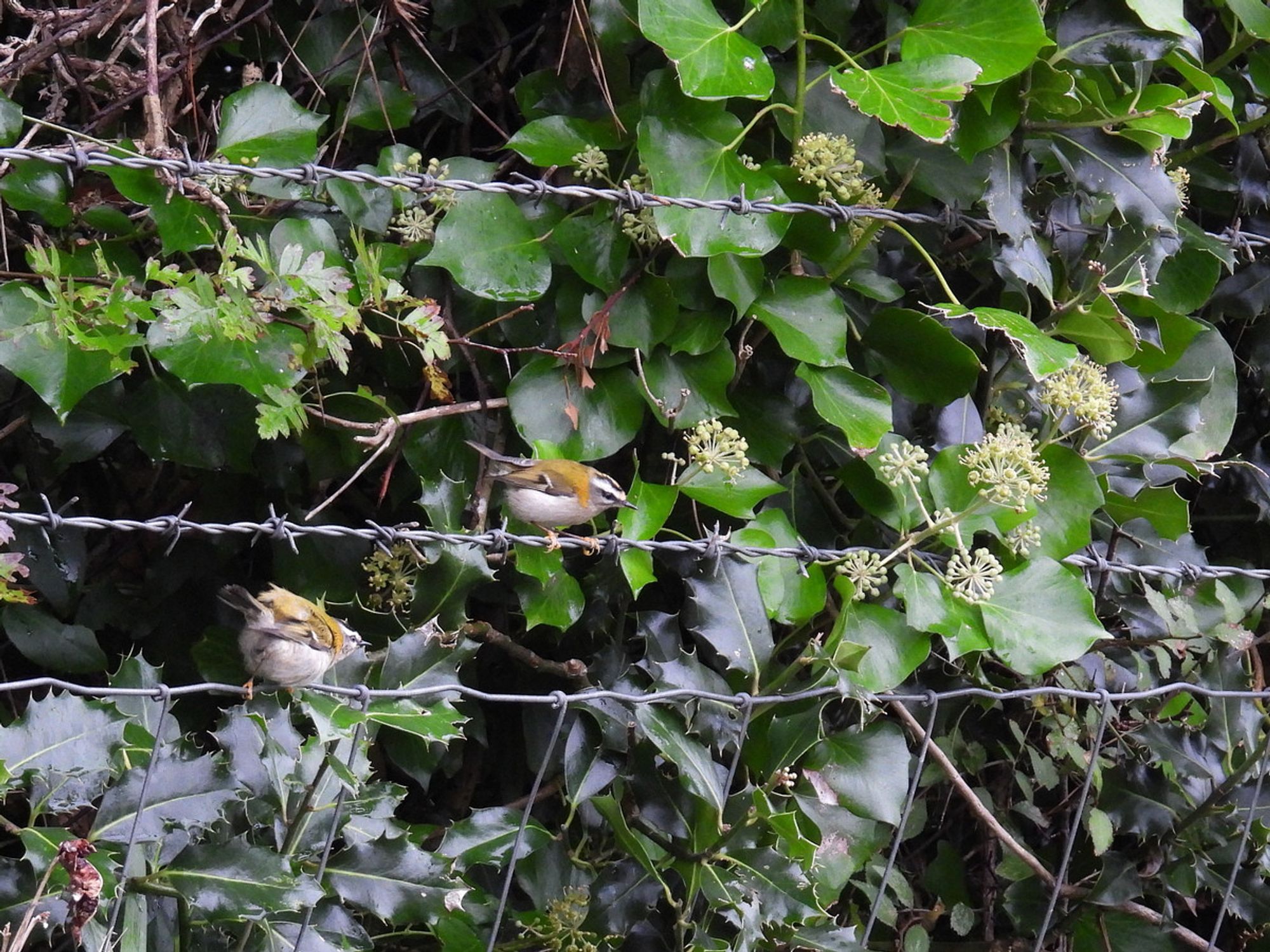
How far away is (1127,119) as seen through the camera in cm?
293

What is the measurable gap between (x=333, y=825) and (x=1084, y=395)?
1828mm

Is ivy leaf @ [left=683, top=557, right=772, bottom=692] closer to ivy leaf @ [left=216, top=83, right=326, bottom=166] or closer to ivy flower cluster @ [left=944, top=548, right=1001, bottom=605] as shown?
ivy flower cluster @ [left=944, top=548, right=1001, bottom=605]

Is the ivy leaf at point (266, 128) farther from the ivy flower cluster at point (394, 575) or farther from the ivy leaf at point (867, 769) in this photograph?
the ivy leaf at point (867, 769)

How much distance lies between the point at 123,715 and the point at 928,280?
213 cm

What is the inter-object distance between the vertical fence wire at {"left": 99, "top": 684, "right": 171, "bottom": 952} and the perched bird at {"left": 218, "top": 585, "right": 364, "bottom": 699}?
331 mm

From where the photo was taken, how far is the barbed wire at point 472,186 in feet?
7.62

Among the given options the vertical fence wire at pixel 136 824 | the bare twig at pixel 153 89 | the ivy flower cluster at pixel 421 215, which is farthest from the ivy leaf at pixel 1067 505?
the bare twig at pixel 153 89

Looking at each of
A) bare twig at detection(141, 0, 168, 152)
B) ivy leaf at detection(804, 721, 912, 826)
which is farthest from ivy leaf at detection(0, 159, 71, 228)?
ivy leaf at detection(804, 721, 912, 826)

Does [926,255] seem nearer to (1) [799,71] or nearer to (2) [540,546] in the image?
(1) [799,71]

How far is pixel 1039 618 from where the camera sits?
2703 millimetres

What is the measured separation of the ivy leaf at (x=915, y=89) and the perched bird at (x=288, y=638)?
4.98ft

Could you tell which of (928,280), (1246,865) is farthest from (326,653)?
(1246,865)

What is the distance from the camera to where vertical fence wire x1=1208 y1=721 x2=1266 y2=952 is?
9.16 feet

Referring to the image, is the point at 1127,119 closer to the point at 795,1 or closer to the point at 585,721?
the point at 795,1
